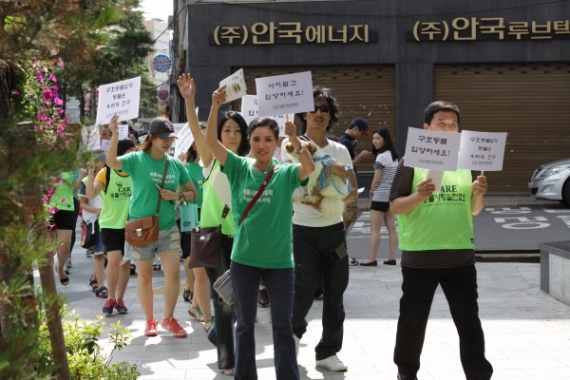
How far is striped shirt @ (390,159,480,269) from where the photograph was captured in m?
5.20

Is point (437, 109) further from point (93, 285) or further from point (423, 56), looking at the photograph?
point (423, 56)

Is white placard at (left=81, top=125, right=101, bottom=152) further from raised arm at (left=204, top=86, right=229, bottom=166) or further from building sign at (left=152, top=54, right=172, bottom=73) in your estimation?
building sign at (left=152, top=54, right=172, bottom=73)

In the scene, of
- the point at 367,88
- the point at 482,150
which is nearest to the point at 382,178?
the point at 482,150

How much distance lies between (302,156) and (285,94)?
79cm

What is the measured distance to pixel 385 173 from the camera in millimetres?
10781

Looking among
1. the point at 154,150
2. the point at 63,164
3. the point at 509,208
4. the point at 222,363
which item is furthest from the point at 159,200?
the point at 509,208

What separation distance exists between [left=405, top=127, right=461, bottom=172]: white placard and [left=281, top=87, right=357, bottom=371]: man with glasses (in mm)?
1103

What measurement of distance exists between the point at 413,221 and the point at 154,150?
293cm

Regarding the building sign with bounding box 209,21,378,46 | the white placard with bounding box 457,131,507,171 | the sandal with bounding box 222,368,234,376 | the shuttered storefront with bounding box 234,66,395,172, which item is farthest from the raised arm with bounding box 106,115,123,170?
the building sign with bounding box 209,21,378,46

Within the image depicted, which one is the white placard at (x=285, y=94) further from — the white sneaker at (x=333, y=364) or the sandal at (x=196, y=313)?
the sandal at (x=196, y=313)

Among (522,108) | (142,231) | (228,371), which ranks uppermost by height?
(522,108)

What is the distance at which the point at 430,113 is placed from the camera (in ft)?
17.4

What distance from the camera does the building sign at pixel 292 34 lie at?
70.9 feet

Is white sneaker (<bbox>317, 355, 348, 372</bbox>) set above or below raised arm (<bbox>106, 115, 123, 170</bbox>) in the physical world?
below
